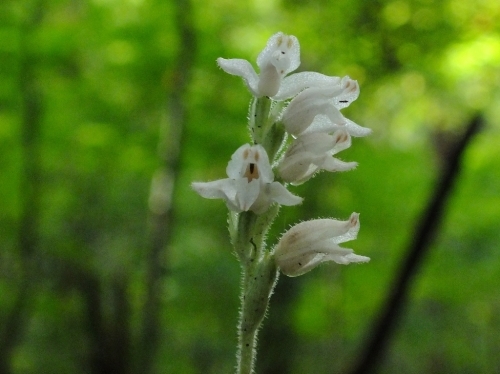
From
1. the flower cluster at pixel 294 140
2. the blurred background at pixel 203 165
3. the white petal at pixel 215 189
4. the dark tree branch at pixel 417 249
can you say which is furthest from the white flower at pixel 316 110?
the dark tree branch at pixel 417 249

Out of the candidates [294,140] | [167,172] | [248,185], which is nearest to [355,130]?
[294,140]

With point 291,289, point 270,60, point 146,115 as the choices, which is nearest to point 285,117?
point 270,60

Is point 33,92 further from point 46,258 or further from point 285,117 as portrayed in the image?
point 285,117

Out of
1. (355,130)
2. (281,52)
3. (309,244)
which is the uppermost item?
(281,52)

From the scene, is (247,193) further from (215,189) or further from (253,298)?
(253,298)

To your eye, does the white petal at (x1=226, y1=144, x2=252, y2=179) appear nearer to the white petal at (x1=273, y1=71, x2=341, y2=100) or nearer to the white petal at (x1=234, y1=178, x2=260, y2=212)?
the white petal at (x1=234, y1=178, x2=260, y2=212)

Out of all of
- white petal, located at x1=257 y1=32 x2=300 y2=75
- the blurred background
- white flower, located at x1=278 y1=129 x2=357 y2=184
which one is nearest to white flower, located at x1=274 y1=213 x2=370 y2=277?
white flower, located at x1=278 y1=129 x2=357 y2=184

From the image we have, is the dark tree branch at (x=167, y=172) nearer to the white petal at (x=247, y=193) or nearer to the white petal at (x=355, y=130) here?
the white petal at (x=355, y=130)
